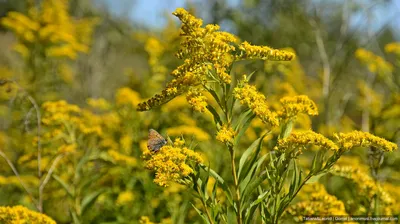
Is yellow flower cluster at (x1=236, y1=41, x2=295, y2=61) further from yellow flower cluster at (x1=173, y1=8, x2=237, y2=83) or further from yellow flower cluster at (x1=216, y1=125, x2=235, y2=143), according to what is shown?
yellow flower cluster at (x1=216, y1=125, x2=235, y2=143)

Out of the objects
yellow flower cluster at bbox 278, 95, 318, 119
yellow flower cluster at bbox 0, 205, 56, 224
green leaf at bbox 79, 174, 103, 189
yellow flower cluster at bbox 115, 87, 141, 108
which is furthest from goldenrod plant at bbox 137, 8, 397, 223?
yellow flower cluster at bbox 115, 87, 141, 108

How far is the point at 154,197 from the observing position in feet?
11.2

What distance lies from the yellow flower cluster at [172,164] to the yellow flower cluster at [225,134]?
0.45 ft

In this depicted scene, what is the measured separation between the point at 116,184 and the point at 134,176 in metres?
0.45

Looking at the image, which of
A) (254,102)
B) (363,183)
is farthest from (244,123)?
(363,183)

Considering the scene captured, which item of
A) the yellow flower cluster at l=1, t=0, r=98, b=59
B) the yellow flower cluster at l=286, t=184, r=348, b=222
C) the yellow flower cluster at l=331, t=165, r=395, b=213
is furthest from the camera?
the yellow flower cluster at l=1, t=0, r=98, b=59

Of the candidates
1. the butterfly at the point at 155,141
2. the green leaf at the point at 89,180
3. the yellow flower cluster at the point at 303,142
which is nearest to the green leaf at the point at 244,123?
the yellow flower cluster at the point at 303,142

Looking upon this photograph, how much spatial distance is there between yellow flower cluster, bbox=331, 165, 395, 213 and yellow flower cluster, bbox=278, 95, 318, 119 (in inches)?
24.7

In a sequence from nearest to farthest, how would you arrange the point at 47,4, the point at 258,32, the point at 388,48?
the point at 388,48
the point at 47,4
the point at 258,32

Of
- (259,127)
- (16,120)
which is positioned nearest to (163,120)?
(259,127)

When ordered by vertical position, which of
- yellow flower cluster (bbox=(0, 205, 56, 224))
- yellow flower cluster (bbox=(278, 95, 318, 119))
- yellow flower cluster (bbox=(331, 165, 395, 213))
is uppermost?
yellow flower cluster (bbox=(278, 95, 318, 119))

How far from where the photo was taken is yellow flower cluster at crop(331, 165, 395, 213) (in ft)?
8.46

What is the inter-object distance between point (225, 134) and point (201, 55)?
323 millimetres

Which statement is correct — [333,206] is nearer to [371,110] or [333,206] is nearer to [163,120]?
[163,120]
